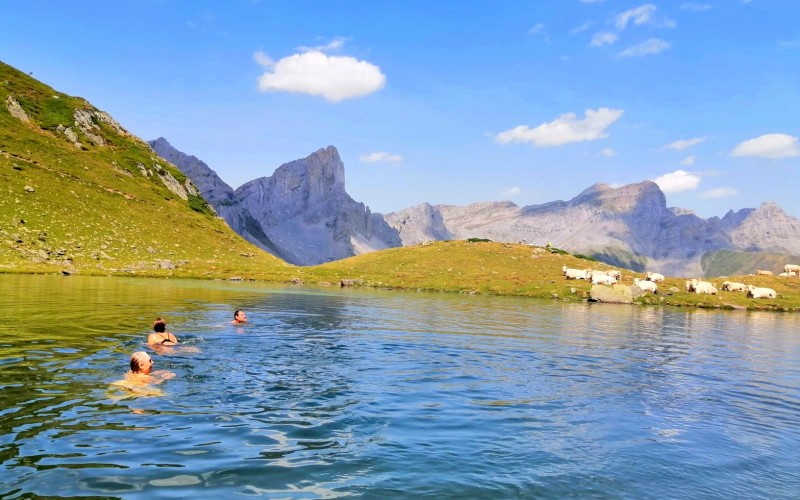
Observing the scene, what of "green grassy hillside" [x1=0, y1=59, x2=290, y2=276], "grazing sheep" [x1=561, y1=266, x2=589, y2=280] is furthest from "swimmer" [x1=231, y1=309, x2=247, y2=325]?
"grazing sheep" [x1=561, y1=266, x2=589, y2=280]

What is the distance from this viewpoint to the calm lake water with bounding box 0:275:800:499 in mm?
11352

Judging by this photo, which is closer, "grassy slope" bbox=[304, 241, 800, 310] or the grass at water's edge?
→ the grass at water's edge

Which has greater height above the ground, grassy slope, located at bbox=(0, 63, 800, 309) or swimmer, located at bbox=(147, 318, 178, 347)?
grassy slope, located at bbox=(0, 63, 800, 309)

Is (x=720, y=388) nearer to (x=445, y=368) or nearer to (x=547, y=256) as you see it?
(x=445, y=368)

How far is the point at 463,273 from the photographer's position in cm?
10688

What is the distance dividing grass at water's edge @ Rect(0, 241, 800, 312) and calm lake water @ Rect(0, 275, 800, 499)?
179ft

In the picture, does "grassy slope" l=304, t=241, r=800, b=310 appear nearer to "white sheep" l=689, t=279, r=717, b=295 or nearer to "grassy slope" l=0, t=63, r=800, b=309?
Result: "grassy slope" l=0, t=63, r=800, b=309

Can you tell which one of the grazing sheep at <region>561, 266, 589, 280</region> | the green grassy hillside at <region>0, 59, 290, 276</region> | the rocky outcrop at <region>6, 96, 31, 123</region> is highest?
the rocky outcrop at <region>6, 96, 31, 123</region>

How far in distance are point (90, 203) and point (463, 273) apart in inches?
3332

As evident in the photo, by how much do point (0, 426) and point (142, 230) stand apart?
117673 mm

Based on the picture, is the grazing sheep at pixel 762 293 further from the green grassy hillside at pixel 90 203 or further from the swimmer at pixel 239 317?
the swimmer at pixel 239 317

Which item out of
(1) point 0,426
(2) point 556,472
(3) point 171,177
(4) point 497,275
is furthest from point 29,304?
(3) point 171,177

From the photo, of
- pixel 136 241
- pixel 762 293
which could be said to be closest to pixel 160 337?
pixel 762 293

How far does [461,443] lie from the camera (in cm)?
1421
